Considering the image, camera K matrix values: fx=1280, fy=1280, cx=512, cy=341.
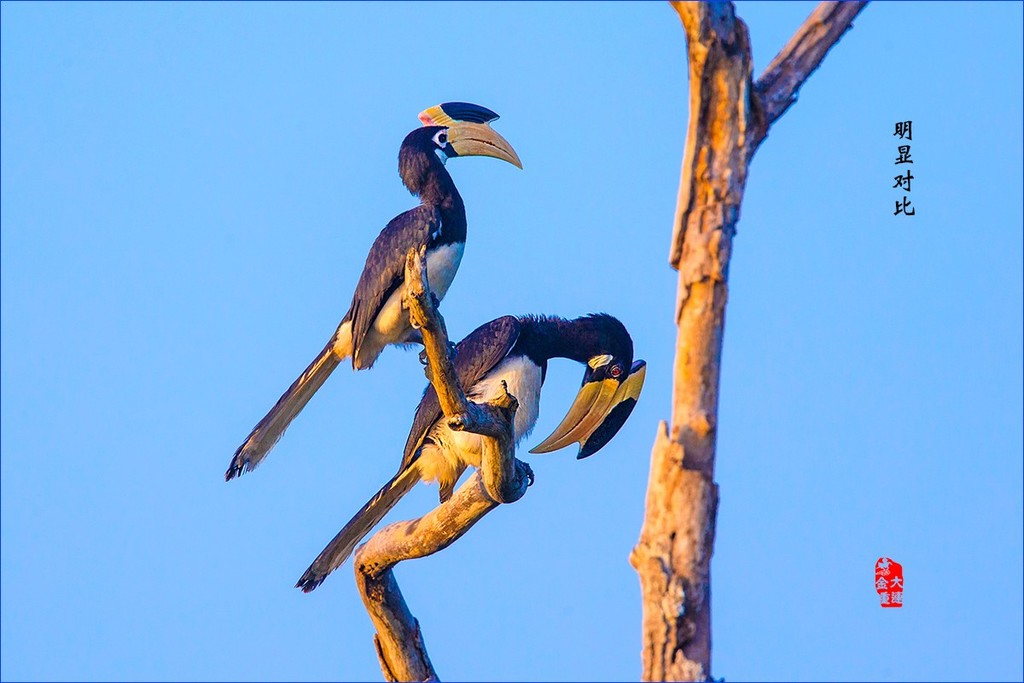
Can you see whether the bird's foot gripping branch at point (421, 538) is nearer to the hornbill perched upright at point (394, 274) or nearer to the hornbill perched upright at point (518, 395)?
the hornbill perched upright at point (518, 395)

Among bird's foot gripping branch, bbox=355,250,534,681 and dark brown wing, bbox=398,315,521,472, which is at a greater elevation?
dark brown wing, bbox=398,315,521,472

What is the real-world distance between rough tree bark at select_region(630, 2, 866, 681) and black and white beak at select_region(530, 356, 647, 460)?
418 cm

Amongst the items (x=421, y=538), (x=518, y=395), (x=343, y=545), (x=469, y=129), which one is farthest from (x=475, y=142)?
(x=421, y=538)

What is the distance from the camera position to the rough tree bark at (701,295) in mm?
3682

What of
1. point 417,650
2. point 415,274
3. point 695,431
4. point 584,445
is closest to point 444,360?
point 415,274

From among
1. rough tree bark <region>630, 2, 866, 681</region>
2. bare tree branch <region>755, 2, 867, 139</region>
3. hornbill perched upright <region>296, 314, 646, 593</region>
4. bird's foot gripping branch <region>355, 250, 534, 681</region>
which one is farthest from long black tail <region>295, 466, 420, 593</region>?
bare tree branch <region>755, 2, 867, 139</region>

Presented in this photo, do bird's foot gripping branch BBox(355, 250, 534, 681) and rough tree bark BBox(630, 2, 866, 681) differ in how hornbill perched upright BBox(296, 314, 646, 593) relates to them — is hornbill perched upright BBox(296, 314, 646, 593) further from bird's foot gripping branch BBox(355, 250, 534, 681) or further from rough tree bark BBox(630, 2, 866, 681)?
rough tree bark BBox(630, 2, 866, 681)

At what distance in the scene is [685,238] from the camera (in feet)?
12.7

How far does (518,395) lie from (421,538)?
1644 millimetres

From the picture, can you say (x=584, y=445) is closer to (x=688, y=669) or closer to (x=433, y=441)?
(x=433, y=441)

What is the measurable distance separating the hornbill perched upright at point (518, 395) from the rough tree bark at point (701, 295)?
9.86ft

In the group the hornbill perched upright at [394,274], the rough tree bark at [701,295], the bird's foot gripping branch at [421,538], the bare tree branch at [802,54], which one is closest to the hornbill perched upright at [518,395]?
the hornbill perched upright at [394,274]

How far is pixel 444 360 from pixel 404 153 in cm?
309

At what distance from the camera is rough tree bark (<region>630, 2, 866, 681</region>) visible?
12.1 feet
